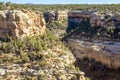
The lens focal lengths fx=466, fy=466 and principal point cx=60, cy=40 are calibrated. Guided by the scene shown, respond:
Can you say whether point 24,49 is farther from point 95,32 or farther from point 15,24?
point 95,32

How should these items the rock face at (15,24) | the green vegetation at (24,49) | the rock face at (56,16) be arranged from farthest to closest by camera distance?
the rock face at (56,16), the rock face at (15,24), the green vegetation at (24,49)

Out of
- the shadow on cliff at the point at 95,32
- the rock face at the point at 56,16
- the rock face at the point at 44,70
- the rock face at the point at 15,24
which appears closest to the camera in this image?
the rock face at the point at 44,70

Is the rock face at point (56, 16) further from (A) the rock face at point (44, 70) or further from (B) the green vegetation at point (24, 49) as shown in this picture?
(A) the rock face at point (44, 70)

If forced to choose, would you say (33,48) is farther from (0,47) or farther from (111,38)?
(111,38)

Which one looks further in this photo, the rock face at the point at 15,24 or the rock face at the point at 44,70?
the rock face at the point at 15,24

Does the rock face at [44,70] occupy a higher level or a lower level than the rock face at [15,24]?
lower

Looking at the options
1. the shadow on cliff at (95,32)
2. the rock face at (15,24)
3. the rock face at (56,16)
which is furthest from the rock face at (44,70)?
the rock face at (56,16)

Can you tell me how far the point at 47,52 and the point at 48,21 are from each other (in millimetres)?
62123

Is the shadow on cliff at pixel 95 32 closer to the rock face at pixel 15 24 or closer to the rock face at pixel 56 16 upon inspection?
the rock face at pixel 56 16

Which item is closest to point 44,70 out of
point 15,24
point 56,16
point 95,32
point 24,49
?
point 24,49

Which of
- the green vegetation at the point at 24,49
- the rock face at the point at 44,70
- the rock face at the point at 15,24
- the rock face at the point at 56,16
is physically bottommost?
the rock face at the point at 56,16

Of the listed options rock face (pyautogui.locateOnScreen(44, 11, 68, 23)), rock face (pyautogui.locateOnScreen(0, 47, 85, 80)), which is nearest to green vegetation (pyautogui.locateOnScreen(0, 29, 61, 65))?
rock face (pyautogui.locateOnScreen(0, 47, 85, 80))

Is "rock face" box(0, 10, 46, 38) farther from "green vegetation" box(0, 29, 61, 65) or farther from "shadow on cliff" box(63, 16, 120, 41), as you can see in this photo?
"shadow on cliff" box(63, 16, 120, 41)

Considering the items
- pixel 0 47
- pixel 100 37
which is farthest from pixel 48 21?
pixel 0 47
